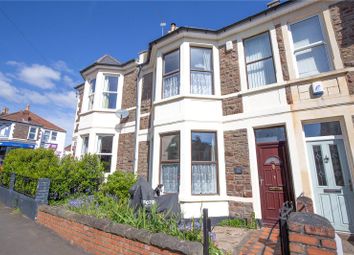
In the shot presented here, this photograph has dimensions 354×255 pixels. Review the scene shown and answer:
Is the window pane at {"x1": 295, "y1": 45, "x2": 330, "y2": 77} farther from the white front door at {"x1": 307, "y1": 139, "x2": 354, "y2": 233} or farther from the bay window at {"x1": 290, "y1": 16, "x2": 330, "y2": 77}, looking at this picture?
the white front door at {"x1": 307, "y1": 139, "x2": 354, "y2": 233}

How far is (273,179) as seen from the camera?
20.1ft

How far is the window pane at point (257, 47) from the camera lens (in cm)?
708

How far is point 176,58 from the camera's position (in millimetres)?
8203

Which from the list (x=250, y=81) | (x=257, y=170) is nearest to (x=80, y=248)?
(x=257, y=170)

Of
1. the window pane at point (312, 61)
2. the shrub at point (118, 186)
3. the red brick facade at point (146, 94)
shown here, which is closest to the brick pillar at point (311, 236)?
the window pane at point (312, 61)

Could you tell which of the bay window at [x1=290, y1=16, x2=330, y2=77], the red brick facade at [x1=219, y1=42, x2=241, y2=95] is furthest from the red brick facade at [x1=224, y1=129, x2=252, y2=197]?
the bay window at [x1=290, y1=16, x2=330, y2=77]

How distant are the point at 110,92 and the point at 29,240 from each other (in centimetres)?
733

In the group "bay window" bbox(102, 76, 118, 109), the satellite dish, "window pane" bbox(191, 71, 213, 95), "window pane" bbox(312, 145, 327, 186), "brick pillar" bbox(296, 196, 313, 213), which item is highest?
"bay window" bbox(102, 76, 118, 109)

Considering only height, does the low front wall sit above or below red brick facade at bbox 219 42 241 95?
below

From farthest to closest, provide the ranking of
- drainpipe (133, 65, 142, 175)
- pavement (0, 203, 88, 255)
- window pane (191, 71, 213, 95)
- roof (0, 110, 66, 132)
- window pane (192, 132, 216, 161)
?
roof (0, 110, 66, 132), drainpipe (133, 65, 142, 175), window pane (191, 71, 213, 95), window pane (192, 132, 216, 161), pavement (0, 203, 88, 255)

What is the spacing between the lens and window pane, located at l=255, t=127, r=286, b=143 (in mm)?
6276

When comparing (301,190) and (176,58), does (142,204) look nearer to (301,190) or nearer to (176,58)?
(301,190)

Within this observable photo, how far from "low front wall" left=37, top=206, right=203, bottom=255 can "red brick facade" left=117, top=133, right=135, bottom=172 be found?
3.84 meters

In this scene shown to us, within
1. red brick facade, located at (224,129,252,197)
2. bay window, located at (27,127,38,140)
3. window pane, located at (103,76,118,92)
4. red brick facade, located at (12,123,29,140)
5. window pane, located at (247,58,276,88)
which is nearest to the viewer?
red brick facade, located at (224,129,252,197)
